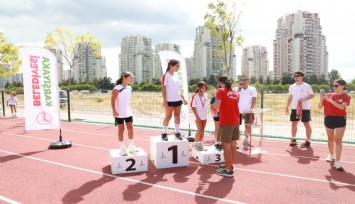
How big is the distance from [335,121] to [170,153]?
3558mm

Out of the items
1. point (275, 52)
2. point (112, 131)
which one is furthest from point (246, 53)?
point (112, 131)

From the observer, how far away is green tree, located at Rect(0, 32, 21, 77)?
23906 mm

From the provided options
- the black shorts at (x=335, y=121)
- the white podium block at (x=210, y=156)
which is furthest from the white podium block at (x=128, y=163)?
the black shorts at (x=335, y=121)

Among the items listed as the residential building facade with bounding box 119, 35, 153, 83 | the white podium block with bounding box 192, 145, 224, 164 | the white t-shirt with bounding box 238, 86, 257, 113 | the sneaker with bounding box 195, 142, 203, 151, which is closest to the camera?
the white podium block with bounding box 192, 145, 224, 164

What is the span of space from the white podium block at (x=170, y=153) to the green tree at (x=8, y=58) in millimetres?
23216

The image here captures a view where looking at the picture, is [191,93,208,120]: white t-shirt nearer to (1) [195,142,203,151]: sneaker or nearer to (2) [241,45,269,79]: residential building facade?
(1) [195,142,203,151]: sneaker

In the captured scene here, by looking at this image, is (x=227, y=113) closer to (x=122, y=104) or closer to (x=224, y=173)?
(x=224, y=173)

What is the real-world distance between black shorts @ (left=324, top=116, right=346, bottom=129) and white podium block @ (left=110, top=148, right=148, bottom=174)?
13.1 feet

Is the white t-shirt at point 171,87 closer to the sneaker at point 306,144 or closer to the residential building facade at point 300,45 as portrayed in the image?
the sneaker at point 306,144

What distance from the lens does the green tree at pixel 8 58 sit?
23906 mm

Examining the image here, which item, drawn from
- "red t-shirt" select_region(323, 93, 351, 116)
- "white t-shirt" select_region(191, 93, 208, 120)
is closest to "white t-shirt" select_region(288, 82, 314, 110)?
"red t-shirt" select_region(323, 93, 351, 116)

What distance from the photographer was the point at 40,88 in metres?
8.29

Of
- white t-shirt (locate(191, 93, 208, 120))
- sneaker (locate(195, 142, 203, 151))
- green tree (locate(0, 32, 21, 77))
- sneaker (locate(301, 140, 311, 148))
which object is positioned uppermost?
green tree (locate(0, 32, 21, 77))

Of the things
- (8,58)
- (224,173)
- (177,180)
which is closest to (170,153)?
(177,180)
